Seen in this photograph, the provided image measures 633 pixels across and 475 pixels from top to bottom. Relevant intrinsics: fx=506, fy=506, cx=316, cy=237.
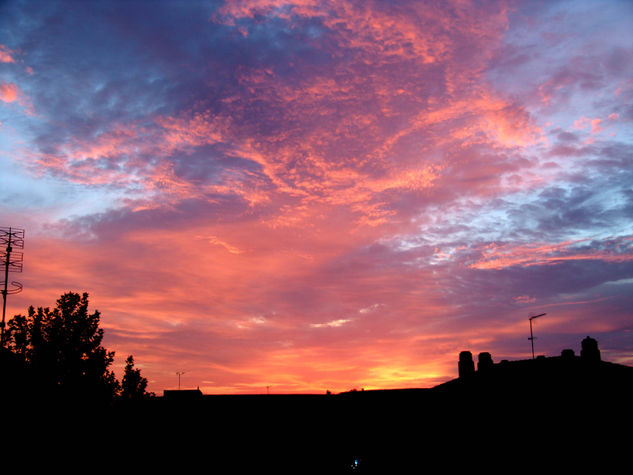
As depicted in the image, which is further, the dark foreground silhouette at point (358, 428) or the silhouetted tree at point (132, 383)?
the silhouetted tree at point (132, 383)

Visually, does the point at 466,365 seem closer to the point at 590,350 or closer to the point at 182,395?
the point at 590,350

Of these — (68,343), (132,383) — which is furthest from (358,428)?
(132,383)

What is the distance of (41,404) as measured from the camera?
93.8ft

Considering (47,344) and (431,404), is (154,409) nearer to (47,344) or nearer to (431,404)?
(431,404)

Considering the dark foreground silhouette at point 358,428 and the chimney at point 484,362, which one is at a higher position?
the chimney at point 484,362

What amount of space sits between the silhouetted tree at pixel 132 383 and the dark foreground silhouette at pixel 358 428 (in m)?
34.3

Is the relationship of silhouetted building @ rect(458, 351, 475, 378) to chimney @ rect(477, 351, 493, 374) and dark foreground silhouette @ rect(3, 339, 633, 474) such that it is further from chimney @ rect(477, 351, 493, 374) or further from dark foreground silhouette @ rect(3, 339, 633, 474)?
dark foreground silhouette @ rect(3, 339, 633, 474)

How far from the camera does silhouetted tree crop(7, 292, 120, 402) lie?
43938 millimetres

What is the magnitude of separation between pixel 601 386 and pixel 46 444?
95.5 ft

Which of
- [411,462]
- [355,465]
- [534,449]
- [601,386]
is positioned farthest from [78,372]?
[601,386]

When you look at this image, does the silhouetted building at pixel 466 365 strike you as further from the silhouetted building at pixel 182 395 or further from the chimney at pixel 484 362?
the silhouetted building at pixel 182 395

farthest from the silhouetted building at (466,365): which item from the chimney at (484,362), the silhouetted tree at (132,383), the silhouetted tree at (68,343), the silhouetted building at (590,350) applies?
the silhouetted tree at (132,383)

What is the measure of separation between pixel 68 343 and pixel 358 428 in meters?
28.9

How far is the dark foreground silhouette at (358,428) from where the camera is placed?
81.8 feet
